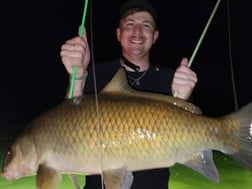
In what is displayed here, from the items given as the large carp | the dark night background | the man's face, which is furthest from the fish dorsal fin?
the dark night background

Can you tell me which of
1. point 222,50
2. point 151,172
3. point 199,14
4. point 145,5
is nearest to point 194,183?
point 151,172

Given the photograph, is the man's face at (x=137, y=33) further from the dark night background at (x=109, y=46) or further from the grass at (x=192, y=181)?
the dark night background at (x=109, y=46)

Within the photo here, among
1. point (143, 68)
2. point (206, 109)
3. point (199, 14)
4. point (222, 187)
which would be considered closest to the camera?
point (143, 68)

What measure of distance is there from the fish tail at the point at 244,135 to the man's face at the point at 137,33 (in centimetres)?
72

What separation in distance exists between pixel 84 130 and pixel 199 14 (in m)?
21.6

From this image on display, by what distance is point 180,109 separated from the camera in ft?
5.27

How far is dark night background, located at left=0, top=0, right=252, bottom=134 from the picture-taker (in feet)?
55.4

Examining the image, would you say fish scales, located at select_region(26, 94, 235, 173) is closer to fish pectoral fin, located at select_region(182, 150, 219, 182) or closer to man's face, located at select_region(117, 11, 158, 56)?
fish pectoral fin, located at select_region(182, 150, 219, 182)

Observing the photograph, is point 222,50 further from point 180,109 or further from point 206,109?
point 180,109

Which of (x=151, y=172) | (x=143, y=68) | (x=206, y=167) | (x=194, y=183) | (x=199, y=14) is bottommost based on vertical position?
(x=194, y=183)

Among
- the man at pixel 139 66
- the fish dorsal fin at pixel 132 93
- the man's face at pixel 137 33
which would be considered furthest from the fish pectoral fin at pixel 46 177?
the man's face at pixel 137 33

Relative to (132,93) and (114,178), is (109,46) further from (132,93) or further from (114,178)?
(114,178)

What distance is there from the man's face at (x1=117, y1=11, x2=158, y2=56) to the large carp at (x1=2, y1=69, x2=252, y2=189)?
0.47m

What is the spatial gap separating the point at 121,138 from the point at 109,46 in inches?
745
